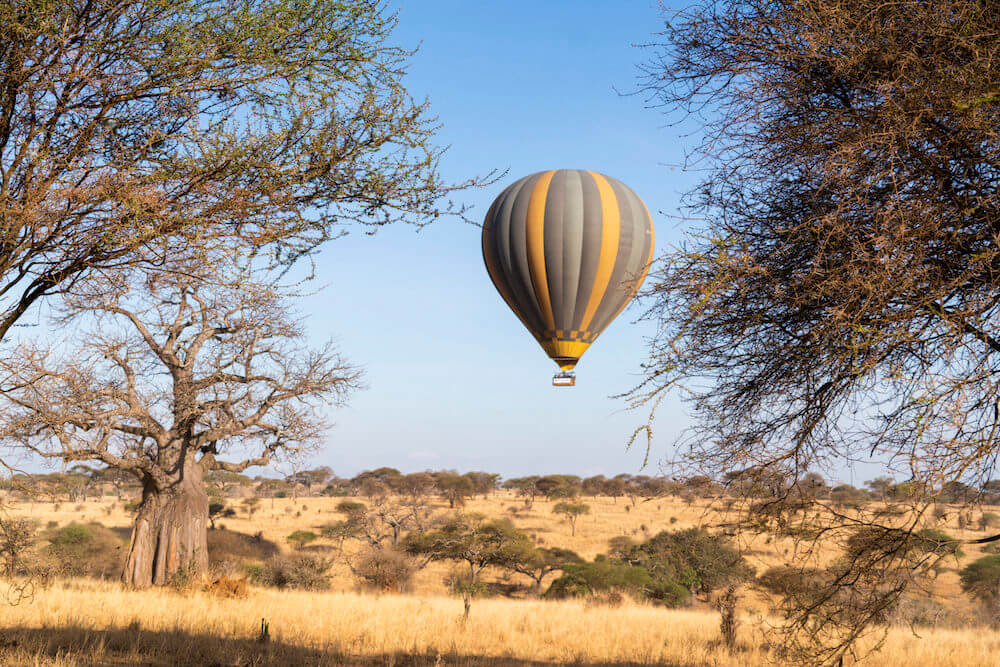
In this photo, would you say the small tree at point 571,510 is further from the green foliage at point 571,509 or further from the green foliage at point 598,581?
the green foliage at point 598,581

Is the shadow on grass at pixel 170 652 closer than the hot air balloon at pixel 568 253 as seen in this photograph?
Yes

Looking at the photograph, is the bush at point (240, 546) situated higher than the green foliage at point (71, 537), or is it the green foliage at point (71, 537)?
the green foliage at point (71, 537)

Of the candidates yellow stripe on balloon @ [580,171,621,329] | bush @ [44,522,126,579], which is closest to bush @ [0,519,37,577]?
bush @ [44,522,126,579]

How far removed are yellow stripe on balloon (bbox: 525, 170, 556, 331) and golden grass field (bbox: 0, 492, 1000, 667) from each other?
7.02 metres

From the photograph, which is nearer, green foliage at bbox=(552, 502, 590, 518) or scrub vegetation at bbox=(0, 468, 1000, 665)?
scrub vegetation at bbox=(0, 468, 1000, 665)

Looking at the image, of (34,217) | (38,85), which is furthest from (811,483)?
(38,85)

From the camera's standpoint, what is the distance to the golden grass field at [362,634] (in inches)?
360

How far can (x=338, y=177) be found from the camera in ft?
21.2

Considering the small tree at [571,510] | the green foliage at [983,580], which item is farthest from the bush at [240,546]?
the green foliage at [983,580]

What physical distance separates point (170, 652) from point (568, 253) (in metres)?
12.4

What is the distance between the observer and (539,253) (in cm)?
1891

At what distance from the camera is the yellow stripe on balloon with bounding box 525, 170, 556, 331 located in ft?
62.0

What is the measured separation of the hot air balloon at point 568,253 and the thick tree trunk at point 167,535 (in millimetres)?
8968

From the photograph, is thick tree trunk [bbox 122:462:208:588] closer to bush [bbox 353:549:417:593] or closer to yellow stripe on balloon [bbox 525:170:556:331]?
bush [bbox 353:549:417:593]
